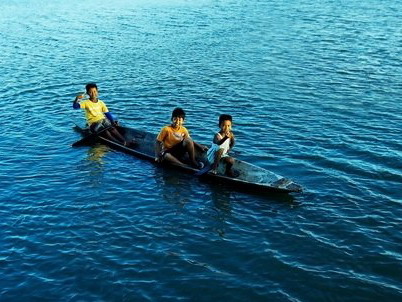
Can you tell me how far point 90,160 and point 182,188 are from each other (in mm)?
4479

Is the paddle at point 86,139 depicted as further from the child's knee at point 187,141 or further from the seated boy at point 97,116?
the child's knee at point 187,141

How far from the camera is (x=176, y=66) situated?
32.2 metres

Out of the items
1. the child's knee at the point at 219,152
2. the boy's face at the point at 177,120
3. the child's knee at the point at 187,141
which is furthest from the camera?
the child's knee at the point at 187,141

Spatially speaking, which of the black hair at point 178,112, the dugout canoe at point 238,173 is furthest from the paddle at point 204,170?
the black hair at point 178,112

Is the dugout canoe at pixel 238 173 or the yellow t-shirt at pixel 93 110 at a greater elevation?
the yellow t-shirt at pixel 93 110

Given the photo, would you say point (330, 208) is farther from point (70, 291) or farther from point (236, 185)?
point (70, 291)

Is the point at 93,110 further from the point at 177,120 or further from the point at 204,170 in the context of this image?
the point at 204,170

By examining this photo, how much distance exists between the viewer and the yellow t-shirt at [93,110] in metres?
21.1

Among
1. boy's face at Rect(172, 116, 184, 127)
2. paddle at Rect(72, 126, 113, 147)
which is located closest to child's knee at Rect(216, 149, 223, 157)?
boy's face at Rect(172, 116, 184, 127)

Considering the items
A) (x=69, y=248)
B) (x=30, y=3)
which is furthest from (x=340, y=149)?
(x=30, y=3)

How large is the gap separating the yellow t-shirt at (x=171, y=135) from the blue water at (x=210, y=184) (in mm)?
1167

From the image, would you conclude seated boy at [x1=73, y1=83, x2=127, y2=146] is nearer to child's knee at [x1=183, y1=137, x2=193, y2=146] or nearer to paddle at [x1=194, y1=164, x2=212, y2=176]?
child's knee at [x1=183, y1=137, x2=193, y2=146]

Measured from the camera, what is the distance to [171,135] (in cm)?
1800

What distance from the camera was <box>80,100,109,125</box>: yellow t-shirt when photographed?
21.1 m
